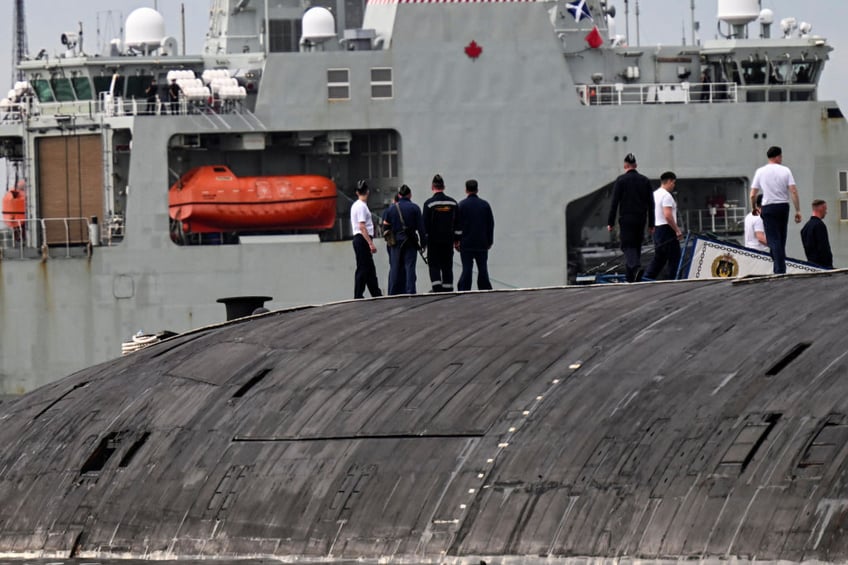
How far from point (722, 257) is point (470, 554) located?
8427 millimetres

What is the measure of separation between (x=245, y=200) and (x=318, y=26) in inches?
172

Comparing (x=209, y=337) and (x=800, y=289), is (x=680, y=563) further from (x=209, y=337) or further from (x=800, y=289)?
(x=209, y=337)

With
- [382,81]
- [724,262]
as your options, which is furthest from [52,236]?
[724,262]

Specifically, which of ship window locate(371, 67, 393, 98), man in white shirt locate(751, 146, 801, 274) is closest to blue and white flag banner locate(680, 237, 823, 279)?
man in white shirt locate(751, 146, 801, 274)

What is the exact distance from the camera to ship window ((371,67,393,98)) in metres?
39.1

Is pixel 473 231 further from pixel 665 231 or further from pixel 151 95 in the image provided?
pixel 151 95

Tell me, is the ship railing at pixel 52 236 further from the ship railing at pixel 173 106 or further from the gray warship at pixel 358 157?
the ship railing at pixel 173 106

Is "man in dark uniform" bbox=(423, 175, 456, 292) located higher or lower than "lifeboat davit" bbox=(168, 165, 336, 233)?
lower

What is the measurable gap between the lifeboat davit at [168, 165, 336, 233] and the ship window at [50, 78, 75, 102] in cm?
464

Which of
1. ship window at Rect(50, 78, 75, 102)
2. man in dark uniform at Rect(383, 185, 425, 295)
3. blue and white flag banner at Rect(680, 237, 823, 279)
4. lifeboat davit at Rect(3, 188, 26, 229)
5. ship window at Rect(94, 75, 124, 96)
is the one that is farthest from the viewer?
lifeboat davit at Rect(3, 188, 26, 229)

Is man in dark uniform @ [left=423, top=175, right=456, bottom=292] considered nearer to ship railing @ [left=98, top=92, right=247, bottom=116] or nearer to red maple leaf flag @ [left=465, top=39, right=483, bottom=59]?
red maple leaf flag @ [left=465, top=39, right=483, bottom=59]

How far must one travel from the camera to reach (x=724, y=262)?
2156cm

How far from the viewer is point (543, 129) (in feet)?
129

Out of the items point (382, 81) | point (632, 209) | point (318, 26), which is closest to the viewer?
point (632, 209)
